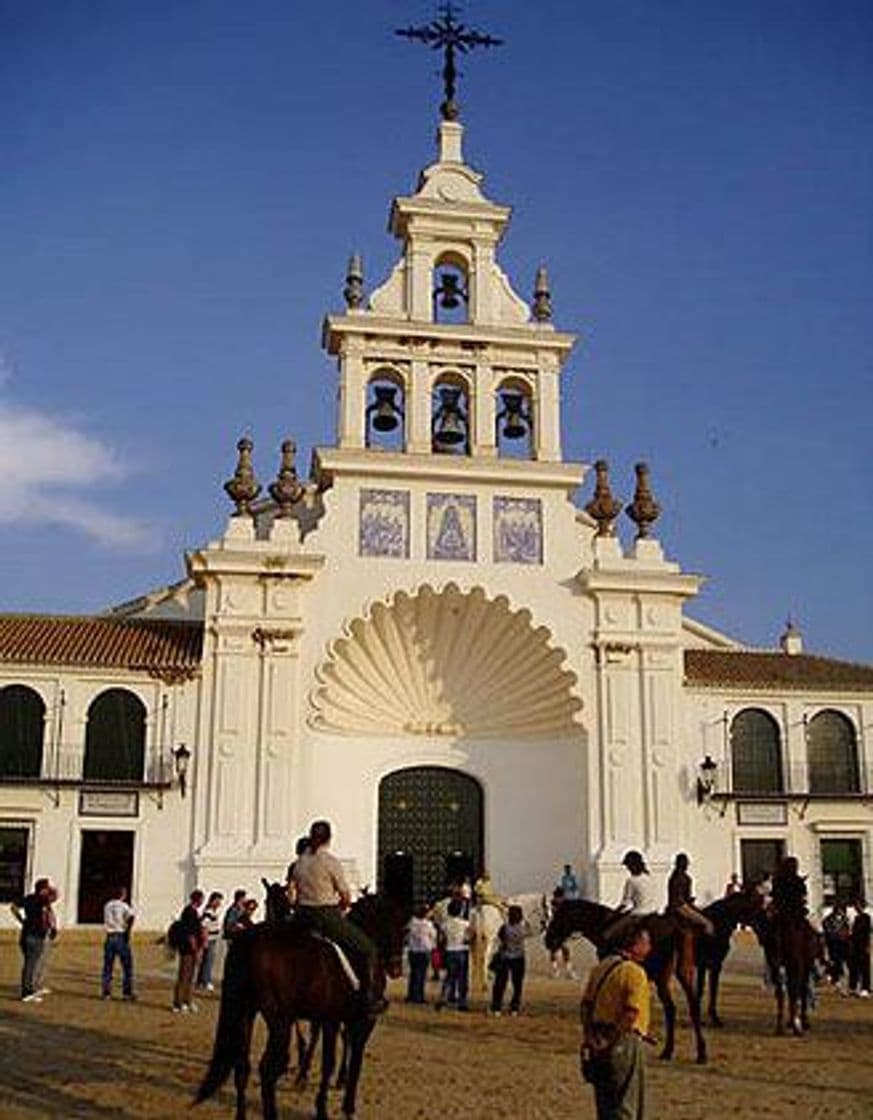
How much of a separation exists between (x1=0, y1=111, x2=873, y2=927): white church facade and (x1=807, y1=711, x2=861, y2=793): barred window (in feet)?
0.20

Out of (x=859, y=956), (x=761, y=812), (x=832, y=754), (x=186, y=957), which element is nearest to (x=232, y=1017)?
(x=186, y=957)

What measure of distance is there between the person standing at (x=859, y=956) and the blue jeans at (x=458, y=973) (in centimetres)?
616

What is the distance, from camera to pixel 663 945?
13.7 m

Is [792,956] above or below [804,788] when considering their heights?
below

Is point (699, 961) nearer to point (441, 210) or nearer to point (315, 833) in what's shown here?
point (315, 833)

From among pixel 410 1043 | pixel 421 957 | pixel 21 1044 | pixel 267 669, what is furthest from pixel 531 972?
pixel 21 1044

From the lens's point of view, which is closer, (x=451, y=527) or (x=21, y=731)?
(x=21, y=731)

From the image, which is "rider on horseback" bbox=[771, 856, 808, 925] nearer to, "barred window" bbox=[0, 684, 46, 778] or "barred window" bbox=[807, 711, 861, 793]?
"barred window" bbox=[807, 711, 861, 793]

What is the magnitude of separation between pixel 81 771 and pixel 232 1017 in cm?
1815

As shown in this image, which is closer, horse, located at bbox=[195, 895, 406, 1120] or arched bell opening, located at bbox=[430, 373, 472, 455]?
horse, located at bbox=[195, 895, 406, 1120]

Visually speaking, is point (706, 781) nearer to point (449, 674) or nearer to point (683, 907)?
point (449, 674)

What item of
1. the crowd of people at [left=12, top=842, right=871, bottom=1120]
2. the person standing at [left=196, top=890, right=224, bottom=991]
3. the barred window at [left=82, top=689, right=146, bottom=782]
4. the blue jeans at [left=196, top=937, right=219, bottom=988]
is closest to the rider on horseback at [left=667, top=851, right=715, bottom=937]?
the crowd of people at [left=12, top=842, right=871, bottom=1120]

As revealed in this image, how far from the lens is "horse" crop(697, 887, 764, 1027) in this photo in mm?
15141

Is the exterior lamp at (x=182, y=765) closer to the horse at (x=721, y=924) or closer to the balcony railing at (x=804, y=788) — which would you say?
the balcony railing at (x=804, y=788)
